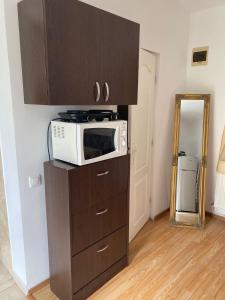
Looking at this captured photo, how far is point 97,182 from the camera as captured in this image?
1.69 meters

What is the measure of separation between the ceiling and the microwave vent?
2.23 meters

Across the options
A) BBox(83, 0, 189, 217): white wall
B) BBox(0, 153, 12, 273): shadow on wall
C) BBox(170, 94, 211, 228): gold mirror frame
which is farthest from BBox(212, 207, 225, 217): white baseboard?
BBox(0, 153, 12, 273): shadow on wall

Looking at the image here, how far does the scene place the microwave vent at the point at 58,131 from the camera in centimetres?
158

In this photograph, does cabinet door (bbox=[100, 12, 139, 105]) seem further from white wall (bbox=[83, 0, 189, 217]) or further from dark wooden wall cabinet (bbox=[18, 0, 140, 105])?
white wall (bbox=[83, 0, 189, 217])

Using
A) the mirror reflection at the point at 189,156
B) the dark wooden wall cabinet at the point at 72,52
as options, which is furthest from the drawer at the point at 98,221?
the mirror reflection at the point at 189,156

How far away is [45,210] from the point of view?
184cm

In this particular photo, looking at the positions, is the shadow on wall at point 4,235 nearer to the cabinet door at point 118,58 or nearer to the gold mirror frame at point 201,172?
the cabinet door at point 118,58

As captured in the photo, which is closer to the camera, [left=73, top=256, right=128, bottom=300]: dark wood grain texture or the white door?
[left=73, top=256, right=128, bottom=300]: dark wood grain texture

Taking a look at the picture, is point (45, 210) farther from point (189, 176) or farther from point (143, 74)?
point (189, 176)

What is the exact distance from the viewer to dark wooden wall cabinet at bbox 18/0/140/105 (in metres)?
1.28

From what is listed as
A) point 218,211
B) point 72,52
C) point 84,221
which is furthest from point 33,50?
point 218,211

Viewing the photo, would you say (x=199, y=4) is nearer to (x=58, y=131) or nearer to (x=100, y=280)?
(x=58, y=131)

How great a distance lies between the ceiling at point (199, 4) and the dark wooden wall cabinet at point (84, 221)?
6.86ft

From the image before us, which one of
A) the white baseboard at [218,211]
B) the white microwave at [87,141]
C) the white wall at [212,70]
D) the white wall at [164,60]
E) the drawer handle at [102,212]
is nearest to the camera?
the white microwave at [87,141]
